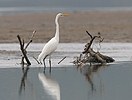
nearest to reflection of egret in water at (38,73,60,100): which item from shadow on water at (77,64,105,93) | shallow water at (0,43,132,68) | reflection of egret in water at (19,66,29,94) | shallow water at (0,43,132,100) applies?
shallow water at (0,43,132,100)

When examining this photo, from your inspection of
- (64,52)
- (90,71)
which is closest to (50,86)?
(90,71)

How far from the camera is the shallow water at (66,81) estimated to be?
47.2 feet

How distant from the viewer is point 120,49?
26.7 meters

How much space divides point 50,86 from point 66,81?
0.91 metres

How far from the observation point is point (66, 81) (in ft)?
55.1

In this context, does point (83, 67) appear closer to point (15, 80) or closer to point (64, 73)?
point (64, 73)

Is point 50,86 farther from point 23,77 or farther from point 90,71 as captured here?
point 90,71

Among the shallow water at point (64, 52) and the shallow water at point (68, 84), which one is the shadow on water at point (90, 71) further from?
the shallow water at point (64, 52)

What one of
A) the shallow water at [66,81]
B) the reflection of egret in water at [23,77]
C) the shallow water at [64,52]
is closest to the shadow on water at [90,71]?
the shallow water at [66,81]

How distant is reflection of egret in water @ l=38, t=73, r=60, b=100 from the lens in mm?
14452

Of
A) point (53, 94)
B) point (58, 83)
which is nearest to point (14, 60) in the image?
point (58, 83)

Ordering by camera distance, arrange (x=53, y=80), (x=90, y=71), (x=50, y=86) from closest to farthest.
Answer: (x=50, y=86), (x=53, y=80), (x=90, y=71)

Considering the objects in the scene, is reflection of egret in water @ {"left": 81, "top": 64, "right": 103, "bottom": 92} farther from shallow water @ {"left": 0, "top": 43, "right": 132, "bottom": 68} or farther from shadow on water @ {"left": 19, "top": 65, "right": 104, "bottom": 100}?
shallow water @ {"left": 0, "top": 43, "right": 132, "bottom": 68}

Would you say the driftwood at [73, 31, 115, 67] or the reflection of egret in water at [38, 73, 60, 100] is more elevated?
the driftwood at [73, 31, 115, 67]
